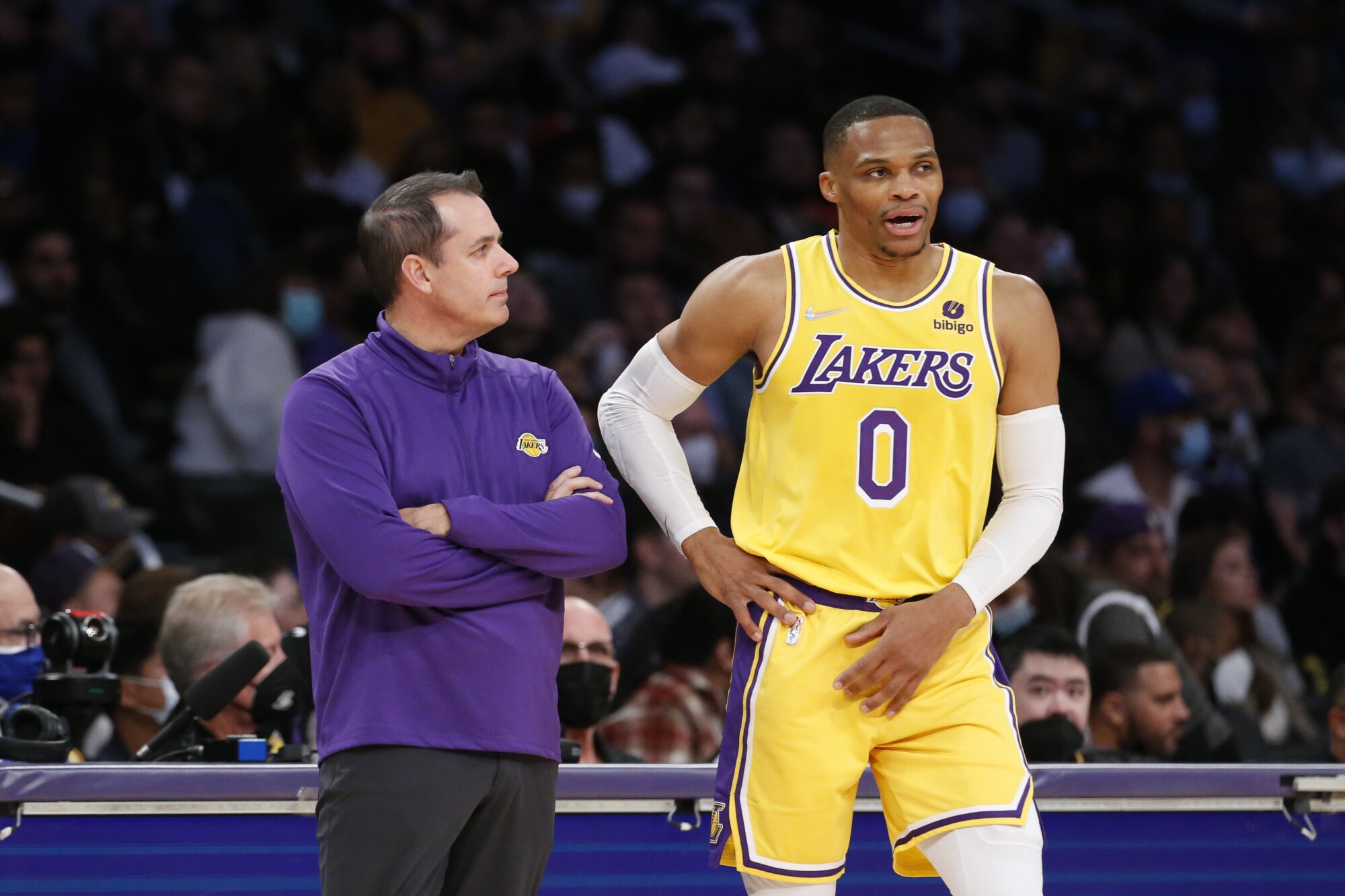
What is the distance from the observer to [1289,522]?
8.10m

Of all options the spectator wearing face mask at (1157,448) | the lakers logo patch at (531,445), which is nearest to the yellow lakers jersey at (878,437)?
the lakers logo patch at (531,445)

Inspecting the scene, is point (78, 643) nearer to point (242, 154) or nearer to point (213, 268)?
point (213, 268)

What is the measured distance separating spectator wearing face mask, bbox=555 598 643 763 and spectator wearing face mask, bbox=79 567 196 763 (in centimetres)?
110

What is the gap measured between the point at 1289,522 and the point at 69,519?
17.3ft

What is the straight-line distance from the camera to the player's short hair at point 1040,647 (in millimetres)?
4789

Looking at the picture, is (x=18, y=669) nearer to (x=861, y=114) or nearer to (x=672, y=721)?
(x=672, y=721)

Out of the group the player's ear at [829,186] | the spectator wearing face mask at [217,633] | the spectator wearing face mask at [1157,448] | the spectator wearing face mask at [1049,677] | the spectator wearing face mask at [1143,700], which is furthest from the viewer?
the spectator wearing face mask at [1157,448]

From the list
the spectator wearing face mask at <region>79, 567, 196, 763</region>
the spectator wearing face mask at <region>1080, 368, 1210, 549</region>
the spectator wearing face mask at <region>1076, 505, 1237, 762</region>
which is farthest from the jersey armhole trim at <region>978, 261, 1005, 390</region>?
the spectator wearing face mask at <region>1080, 368, 1210, 549</region>

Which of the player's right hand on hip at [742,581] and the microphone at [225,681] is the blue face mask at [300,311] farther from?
the player's right hand on hip at [742,581]

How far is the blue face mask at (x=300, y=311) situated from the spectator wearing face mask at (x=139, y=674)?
2183 mm

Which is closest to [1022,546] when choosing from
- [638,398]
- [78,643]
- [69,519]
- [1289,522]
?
[638,398]

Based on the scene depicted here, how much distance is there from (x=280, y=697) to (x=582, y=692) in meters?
0.70

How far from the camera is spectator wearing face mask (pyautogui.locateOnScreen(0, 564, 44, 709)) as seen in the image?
164 inches

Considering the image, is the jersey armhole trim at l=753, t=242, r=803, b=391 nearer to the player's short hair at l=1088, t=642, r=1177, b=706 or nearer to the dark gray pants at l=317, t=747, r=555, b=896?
the dark gray pants at l=317, t=747, r=555, b=896
